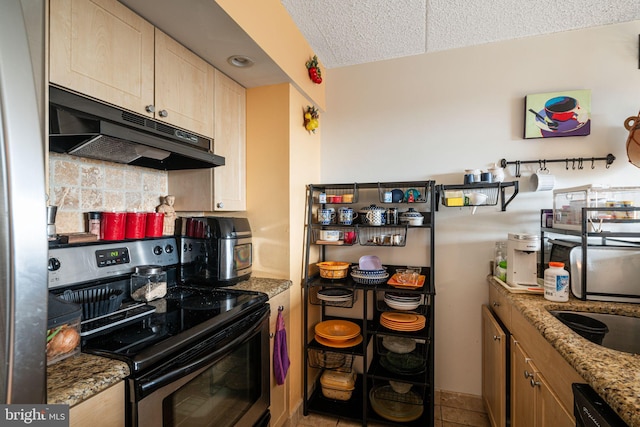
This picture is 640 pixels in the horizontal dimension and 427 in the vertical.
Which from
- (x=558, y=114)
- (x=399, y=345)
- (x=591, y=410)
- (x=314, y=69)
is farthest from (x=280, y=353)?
(x=558, y=114)

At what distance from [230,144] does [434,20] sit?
143 cm

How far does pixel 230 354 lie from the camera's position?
1216 millimetres

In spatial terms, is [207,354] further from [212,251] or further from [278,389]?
[278,389]

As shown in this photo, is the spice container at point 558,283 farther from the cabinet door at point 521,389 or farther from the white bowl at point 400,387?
the white bowl at point 400,387

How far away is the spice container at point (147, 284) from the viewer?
4.47ft

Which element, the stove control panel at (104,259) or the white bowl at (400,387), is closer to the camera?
the stove control panel at (104,259)

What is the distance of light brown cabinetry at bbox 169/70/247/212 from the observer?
168cm

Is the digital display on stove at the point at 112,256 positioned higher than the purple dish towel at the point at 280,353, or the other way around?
the digital display on stove at the point at 112,256

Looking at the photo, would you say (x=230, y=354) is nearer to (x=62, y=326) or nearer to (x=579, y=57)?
(x=62, y=326)

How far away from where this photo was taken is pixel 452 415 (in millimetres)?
1902

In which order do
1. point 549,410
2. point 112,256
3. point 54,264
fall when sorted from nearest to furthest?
point 549,410
point 54,264
point 112,256

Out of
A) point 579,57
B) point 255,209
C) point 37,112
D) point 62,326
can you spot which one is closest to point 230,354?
point 62,326

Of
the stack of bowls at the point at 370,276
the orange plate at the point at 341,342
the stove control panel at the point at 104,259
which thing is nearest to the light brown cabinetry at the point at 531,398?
the stack of bowls at the point at 370,276

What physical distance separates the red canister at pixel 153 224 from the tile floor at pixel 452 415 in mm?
1456
